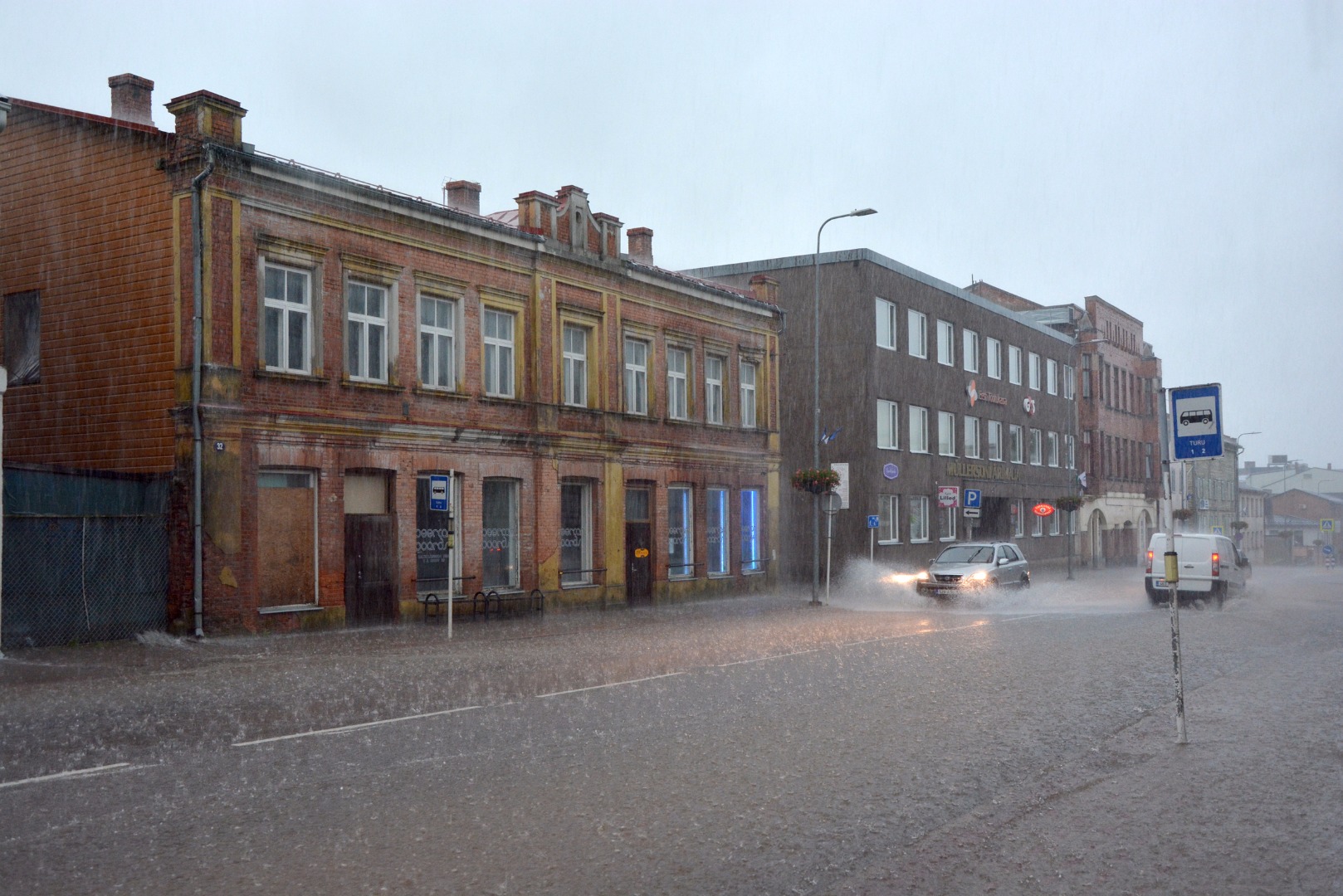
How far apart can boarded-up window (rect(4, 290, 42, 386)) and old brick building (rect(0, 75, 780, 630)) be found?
50mm

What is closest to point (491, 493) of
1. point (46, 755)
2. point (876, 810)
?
point (46, 755)

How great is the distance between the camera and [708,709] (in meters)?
11.5

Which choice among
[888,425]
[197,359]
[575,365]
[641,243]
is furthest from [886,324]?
[197,359]

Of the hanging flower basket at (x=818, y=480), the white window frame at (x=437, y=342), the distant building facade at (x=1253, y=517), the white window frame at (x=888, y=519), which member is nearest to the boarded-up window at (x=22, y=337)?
the white window frame at (x=437, y=342)

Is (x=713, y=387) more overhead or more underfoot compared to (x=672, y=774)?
more overhead

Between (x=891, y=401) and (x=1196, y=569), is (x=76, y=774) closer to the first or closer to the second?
(x=1196, y=569)

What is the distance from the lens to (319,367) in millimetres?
21969

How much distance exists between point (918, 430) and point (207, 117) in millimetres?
30519

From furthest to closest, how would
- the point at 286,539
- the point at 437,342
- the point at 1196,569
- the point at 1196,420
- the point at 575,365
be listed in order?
the point at 1196,569 < the point at 575,365 < the point at 437,342 < the point at 286,539 < the point at 1196,420

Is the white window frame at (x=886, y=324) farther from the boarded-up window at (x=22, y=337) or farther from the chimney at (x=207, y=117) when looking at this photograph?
the boarded-up window at (x=22, y=337)

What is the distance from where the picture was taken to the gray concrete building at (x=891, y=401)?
41.5 metres

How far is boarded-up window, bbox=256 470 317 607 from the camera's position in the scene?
20844 mm

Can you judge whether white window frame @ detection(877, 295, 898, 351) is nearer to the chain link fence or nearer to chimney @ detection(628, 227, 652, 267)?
chimney @ detection(628, 227, 652, 267)

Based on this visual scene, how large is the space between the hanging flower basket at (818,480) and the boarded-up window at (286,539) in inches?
545
